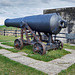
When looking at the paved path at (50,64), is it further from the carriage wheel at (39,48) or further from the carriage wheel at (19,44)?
the carriage wheel at (19,44)

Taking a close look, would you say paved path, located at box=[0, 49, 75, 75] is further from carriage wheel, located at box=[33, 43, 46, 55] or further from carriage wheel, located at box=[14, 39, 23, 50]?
carriage wheel, located at box=[14, 39, 23, 50]

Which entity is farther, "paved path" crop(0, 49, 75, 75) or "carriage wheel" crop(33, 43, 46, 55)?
"carriage wheel" crop(33, 43, 46, 55)

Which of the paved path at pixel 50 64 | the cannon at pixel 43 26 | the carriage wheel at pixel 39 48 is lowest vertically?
the paved path at pixel 50 64

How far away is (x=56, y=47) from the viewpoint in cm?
582

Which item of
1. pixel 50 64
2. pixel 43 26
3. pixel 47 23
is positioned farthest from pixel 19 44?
pixel 50 64

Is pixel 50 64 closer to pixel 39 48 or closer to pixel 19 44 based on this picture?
pixel 39 48

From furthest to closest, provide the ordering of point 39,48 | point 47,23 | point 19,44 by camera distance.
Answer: point 19,44 < point 39,48 < point 47,23

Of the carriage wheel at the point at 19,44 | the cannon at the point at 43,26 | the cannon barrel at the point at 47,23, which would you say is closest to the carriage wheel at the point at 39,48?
the cannon at the point at 43,26

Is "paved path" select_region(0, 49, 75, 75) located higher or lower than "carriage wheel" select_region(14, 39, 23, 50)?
lower

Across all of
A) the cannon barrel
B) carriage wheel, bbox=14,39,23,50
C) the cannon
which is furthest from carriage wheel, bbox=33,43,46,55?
carriage wheel, bbox=14,39,23,50

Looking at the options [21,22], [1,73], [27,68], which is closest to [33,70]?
[27,68]

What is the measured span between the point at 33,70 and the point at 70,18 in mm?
7599

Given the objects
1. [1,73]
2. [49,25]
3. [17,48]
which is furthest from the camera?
[17,48]

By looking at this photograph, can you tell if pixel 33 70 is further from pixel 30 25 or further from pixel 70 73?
pixel 30 25
